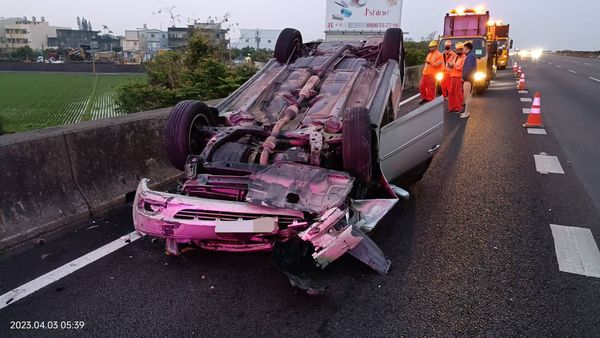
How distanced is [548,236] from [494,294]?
119cm

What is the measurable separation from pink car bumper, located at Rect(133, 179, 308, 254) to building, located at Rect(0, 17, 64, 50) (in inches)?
4200

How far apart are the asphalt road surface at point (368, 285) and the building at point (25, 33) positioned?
10649 centimetres

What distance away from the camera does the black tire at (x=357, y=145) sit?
349cm

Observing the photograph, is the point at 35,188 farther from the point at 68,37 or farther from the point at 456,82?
the point at 68,37

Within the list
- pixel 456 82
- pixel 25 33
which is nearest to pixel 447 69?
pixel 456 82

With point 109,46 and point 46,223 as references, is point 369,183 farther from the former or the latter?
point 109,46

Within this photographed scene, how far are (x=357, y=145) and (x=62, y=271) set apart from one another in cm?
237

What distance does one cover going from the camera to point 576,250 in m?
3.38

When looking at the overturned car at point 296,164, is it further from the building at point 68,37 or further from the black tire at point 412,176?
the building at point 68,37

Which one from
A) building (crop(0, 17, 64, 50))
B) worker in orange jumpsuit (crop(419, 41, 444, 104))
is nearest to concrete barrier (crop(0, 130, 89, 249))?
worker in orange jumpsuit (crop(419, 41, 444, 104))

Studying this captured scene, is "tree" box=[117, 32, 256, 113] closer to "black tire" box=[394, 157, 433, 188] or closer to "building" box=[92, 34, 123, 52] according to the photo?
"black tire" box=[394, 157, 433, 188]

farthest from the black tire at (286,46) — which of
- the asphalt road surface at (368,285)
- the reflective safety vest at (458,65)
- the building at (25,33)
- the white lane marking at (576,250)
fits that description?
the building at (25,33)

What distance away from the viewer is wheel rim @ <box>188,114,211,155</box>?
4.09 m

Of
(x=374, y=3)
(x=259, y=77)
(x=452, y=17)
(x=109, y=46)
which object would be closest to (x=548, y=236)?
(x=259, y=77)
